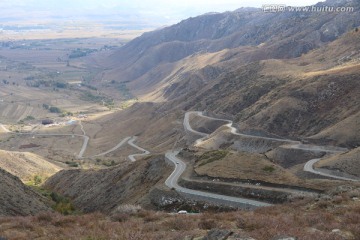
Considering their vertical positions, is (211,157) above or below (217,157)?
below

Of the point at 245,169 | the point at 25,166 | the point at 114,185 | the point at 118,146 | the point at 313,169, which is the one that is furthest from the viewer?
the point at 118,146

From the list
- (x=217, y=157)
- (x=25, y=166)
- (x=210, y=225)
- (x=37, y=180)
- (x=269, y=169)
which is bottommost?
(x=25, y=166)

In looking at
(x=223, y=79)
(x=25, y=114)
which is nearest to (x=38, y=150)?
(x=223, y=79)

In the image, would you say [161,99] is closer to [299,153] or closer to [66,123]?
[66,123]

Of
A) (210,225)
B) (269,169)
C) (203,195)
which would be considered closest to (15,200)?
(203,195)

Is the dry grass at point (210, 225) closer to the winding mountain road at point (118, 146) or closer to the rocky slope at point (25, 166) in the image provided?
the rocky slope at point (25, 166)

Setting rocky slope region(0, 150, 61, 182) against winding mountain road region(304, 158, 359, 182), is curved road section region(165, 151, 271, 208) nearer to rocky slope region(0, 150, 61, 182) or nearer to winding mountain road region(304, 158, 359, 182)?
winding mountain road region(304, 158, 359, 182)

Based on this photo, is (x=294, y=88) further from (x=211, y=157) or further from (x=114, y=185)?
(x=114, y=185)
